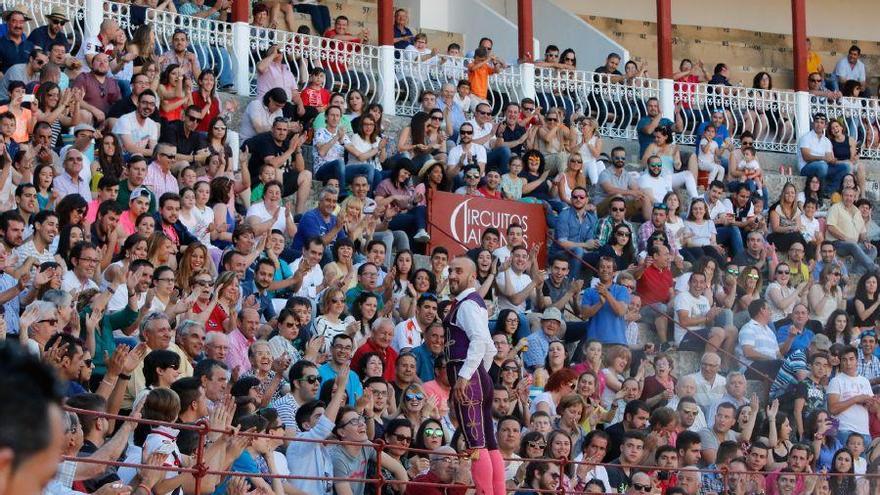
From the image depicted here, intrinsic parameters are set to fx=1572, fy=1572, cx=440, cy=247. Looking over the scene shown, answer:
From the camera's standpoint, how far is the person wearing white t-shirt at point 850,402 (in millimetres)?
14234

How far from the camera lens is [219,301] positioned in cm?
1115

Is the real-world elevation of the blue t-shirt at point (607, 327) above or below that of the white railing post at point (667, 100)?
below

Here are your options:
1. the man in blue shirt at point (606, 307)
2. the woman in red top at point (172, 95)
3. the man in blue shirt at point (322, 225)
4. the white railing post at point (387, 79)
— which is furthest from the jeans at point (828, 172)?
the woman in red top at point (172, 95)

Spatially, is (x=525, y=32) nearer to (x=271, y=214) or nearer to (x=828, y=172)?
(x=828, y=172)

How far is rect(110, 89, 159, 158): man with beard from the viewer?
13.6 m

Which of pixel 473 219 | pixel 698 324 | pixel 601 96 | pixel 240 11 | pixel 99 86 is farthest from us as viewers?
pixel 601 96

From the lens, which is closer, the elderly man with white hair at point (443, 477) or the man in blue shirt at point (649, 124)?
the elderly man with white hair at point (443, 477)

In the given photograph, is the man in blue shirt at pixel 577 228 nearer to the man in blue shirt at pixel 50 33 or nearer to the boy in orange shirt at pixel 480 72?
the boy in orange shirt at pixel 480 72

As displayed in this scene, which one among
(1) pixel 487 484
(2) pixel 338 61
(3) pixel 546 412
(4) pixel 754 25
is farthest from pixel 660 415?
(4) pixel 754 25

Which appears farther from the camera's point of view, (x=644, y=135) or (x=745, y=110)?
(x=745, y=110)

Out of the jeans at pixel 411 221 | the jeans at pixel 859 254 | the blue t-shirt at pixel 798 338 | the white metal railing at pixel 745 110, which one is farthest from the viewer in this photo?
the white metal railing at pixel 745 110

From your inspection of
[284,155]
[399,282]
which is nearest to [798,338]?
[399,282]

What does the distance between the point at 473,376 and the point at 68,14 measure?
9.40m

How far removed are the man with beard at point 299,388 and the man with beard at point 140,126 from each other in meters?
3.95
